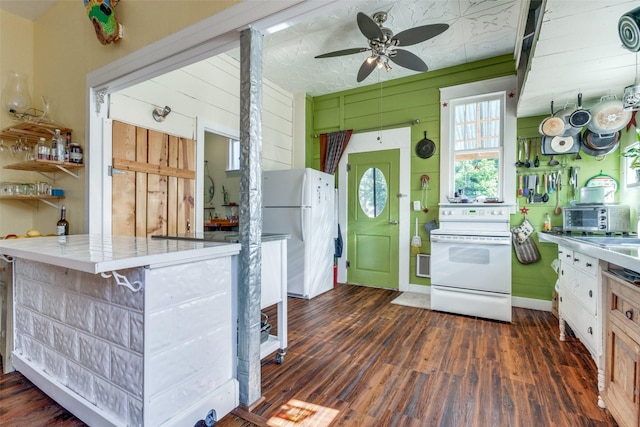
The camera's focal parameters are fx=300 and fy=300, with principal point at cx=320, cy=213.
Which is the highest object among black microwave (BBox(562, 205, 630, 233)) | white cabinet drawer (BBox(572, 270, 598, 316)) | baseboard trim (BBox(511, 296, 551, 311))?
black microwave (BBox(562, 205, 630, 233))

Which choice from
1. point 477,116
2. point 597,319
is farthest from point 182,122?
point 597,319

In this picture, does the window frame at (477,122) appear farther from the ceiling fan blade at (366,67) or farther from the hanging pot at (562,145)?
the ceiling fan blade at (366,67)

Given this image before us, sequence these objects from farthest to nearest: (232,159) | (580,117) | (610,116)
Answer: (232,159)
(580,117)
(610,116)

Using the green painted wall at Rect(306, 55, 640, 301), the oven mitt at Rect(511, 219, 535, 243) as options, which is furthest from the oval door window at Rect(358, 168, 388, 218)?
the oven mitt at Rect(511, 219, 535, 243)

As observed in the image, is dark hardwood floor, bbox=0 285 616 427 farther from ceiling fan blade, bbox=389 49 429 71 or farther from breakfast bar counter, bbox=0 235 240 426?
ceiling fan blade, bbox=389 49 429 71

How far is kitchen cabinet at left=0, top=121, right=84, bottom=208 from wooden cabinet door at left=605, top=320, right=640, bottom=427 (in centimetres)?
366

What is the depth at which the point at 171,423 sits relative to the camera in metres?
1.35

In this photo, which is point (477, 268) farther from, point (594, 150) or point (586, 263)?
point (594, 150)

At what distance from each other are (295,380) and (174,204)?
214 centimetres

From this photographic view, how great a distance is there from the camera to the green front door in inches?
166

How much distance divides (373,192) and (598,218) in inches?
95.5

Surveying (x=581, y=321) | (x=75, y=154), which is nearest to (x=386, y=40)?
(x=581, y=321)

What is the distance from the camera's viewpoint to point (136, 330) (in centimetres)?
129

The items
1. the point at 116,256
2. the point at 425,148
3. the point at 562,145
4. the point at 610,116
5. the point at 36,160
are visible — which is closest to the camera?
the point at 116,256
